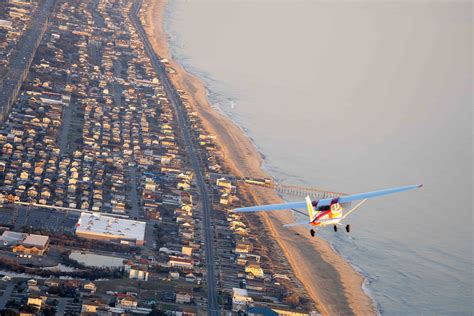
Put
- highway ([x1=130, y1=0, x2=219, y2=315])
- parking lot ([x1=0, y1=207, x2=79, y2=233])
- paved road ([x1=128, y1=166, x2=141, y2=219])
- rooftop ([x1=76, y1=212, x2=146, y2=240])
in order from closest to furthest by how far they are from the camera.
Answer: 1. highway ([x1=130, y1=0, x2=219, y2=315])
2. parking lot ([x1=0, y1=207, x2=79, y2=233])
3. rooftop ([x1=76, y1=212, x2=146, y2=240])
4. paved road ([x1=128, y1=166, x2=141, y2=219])

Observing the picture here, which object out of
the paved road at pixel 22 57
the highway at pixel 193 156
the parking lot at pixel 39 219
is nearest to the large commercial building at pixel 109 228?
the parking lot at pixel 39 219

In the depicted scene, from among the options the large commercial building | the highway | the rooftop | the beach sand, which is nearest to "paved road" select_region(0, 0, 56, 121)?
the highway

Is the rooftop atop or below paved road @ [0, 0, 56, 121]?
below

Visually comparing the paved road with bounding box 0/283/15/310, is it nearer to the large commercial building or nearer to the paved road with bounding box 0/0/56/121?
the large commercial building

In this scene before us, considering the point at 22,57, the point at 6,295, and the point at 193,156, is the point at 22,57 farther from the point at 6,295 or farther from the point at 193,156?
the point at 6,295

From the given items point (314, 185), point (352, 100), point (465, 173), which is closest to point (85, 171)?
point (314, 185)

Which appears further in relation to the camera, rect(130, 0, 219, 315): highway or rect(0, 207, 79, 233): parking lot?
rect(0, 207, 79, 233): parking lot
